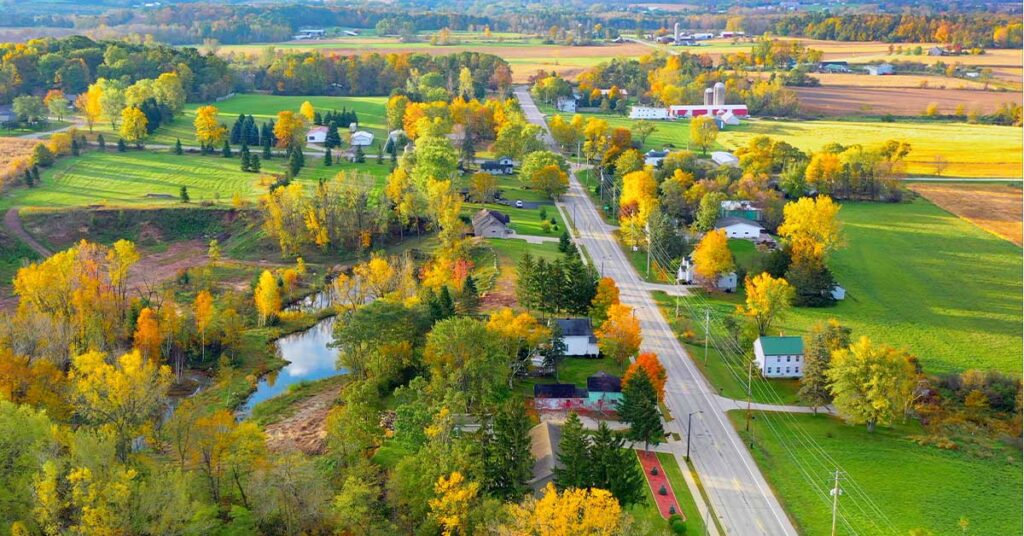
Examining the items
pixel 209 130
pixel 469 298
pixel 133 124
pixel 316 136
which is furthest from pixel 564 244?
pixel 133 124

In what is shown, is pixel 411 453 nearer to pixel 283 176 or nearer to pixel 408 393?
pixel 408 393

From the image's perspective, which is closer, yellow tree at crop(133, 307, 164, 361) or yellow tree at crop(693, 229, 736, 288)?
yellow tree at crop(133, 307, 164, 361)

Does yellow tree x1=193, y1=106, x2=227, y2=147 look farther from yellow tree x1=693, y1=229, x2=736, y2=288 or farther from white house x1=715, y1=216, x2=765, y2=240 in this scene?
yellow tree x1=693, y1=229, x2=736, y2=288

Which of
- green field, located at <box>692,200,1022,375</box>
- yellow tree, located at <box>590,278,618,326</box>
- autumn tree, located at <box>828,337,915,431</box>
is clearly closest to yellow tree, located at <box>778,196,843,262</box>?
green field, located at <box>692,200,1022,375</box>

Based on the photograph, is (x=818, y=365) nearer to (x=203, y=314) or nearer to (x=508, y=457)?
(x=508, y=457)

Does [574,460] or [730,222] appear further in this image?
[730,222]

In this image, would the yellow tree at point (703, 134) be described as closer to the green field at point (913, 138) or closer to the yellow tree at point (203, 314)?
the green field at point (913, 138)

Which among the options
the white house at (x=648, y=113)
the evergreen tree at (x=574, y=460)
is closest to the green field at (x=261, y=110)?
the white house at (x=648, y=113)
